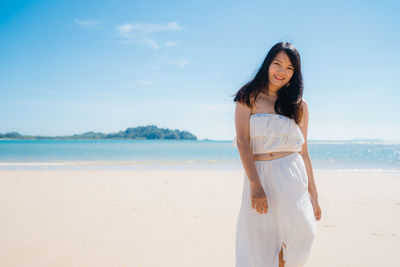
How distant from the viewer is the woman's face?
6.26 ft

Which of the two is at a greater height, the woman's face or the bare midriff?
the woman's face

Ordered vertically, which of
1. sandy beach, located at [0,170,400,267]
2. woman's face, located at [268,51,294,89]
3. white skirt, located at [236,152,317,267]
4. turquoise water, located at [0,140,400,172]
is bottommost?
turquoise water, located at [0,140,400,172]

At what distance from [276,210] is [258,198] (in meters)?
0.18

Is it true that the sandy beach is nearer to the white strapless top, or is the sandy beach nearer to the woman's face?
the white strapless top

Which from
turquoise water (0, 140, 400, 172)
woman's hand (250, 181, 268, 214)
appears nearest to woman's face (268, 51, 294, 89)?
woman's hand (250, 181, 268, 214)

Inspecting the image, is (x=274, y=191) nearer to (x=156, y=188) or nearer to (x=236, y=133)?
(x=236, y=133)

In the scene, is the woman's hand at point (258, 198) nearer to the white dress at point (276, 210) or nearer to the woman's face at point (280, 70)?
the white dress at point (276, 210)

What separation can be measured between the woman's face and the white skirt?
1.87 feet

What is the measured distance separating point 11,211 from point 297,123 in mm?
5450

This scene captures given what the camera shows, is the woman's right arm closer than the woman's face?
Yes

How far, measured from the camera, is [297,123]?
6.52ft

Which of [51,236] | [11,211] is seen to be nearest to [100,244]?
[51,236]

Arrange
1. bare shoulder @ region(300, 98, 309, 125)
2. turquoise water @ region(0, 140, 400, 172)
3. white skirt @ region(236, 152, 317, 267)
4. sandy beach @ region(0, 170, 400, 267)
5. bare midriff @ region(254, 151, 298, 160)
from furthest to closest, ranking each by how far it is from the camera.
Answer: turquoise water @ region(0, 140, 400, 172) < sandy beach @ region(0, 170, 400, 267) < bare shoulder @ region(300, 98, 309, 125) < bare midriff @ region(254, 151, 298, 160) < white skirt @ region(236, 152, 317, 267)

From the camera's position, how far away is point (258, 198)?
1.74 m
